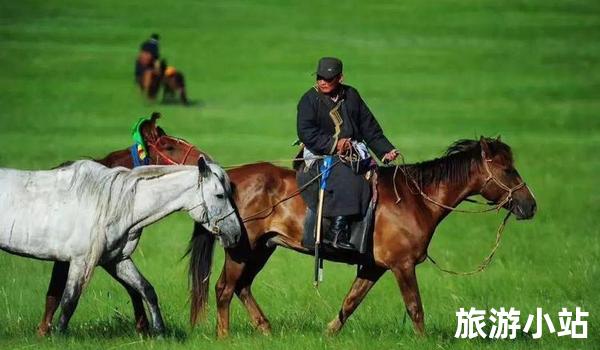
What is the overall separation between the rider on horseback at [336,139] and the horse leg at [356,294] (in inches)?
21.2

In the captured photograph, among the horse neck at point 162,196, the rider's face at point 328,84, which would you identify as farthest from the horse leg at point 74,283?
the rider's face at point 328,84

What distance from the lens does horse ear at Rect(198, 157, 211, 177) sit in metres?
10.6

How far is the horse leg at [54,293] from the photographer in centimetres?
1123

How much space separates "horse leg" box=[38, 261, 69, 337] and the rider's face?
261cm

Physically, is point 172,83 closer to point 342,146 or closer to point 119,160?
point 119,160

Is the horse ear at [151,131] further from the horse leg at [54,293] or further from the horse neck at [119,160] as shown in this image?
the horse leg at [54,293]

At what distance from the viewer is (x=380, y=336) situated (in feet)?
36.7

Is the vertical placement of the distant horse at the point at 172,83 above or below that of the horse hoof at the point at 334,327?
above

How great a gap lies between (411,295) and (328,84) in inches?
73.9

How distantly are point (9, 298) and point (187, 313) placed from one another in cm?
188

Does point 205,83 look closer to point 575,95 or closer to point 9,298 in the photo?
point 575,95

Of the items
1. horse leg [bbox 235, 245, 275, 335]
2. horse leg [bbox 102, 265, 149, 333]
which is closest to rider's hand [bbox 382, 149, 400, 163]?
horse leg [bbox 235, 245, 275, 335]

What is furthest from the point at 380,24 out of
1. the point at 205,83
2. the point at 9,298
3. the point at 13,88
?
the point at 9,298

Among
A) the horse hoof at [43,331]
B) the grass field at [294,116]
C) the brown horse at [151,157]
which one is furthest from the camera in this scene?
the grass field at [294,116]
